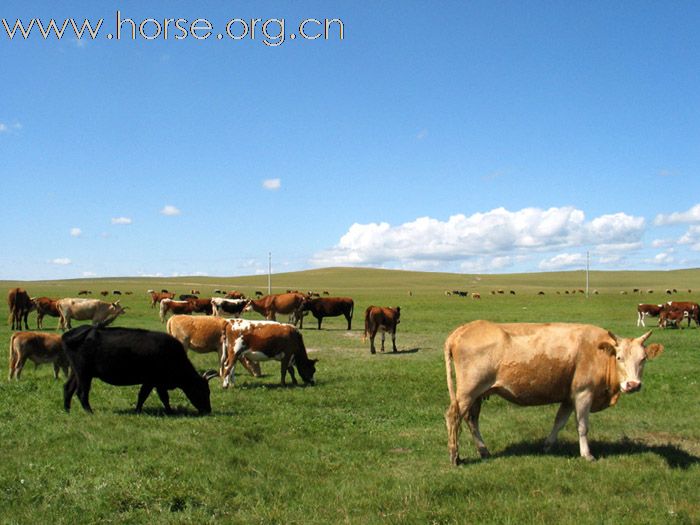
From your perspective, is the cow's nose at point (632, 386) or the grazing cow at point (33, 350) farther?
the grazing cow at point (33, 350)

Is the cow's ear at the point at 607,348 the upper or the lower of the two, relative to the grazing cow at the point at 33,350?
upper

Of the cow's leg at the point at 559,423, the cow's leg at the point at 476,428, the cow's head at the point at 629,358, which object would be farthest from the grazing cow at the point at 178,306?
the cow's head at the point at 629,358

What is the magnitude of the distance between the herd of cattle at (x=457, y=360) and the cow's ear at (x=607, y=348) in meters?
0.02

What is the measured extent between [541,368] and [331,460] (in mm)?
3358

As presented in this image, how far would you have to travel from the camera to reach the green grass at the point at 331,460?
23.3ft

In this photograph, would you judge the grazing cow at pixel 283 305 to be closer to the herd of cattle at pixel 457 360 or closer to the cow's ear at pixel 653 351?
the herd of cattle at pixel 457 360

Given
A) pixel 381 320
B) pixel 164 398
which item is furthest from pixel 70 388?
pixel 381 320

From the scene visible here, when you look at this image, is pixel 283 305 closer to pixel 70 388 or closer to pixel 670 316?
pixel 670 316

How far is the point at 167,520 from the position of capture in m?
6.84

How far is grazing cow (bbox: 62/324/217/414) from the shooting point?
1175 centimetres

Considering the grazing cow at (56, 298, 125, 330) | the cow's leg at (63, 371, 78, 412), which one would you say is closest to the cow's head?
the cow's leg at (63, 371, 78, 412)

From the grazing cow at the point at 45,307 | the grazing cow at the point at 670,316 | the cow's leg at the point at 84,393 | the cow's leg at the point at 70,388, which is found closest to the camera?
the cow's leg at the point at 84,393

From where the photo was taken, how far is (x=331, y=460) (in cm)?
938

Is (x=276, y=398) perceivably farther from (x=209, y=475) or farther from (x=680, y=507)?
(x=680, y=507)
